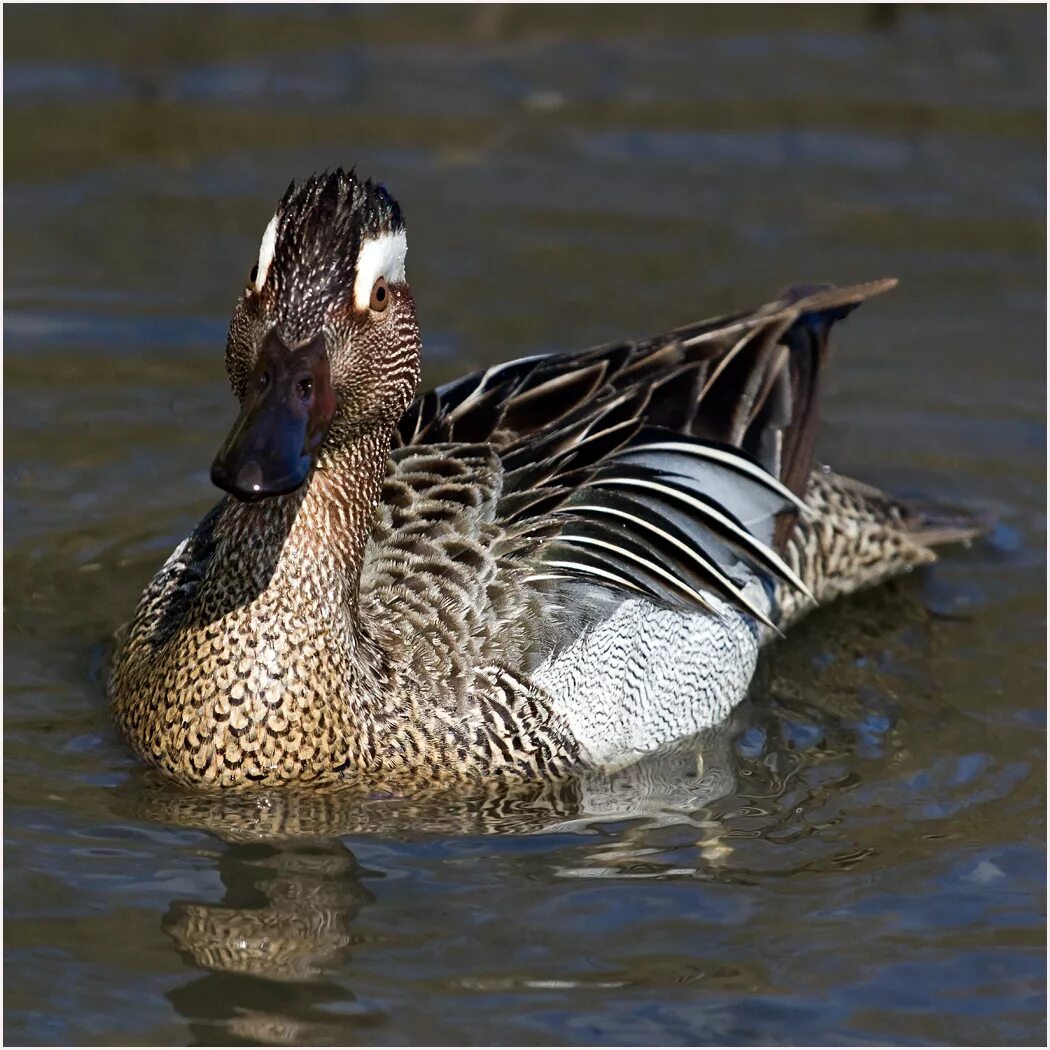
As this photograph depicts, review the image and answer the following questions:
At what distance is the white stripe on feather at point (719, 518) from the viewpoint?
332 inches

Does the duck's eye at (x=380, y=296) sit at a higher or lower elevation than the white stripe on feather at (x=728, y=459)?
higher

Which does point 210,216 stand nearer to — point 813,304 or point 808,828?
point 813,304

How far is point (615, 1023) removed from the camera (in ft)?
22.5

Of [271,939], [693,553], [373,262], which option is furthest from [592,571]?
[271,939]

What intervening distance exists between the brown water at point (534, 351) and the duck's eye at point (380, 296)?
1.77 m

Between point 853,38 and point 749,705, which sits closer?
point 749,705

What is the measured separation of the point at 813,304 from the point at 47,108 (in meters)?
5.96

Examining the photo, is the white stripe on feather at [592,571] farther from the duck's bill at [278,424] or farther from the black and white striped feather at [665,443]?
the duck's bill at [278,424]

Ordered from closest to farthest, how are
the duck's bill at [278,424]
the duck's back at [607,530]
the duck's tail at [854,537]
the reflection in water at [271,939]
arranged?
the reflection in water at [271,939] < the duck's bill at [278,424] < the duck's back at [607,530] < the duck's tail at [854,537]

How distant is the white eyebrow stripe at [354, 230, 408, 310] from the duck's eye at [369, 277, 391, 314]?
23mm

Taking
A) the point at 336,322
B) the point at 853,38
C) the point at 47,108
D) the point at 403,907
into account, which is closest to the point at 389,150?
the point at 47,108

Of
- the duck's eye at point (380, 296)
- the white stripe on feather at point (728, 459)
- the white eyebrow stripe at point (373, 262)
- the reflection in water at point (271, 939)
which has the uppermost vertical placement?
the white eyebrow stripe at point (373, 262)

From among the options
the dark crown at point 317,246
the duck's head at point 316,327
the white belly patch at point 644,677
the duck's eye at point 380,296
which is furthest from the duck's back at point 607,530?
the dark crown at point 317,246

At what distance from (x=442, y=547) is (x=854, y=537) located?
2.59 metres
